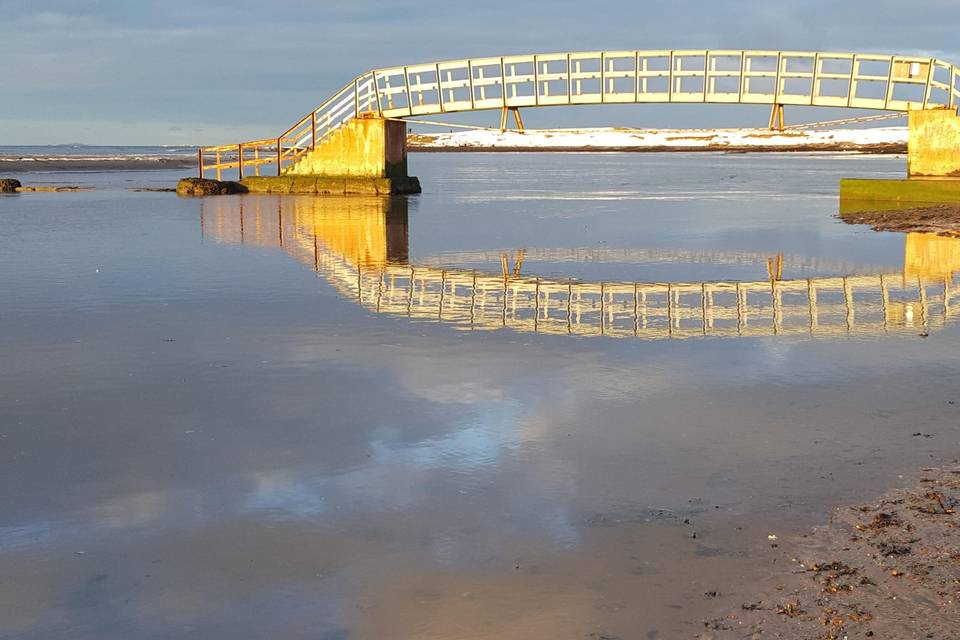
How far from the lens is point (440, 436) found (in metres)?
7.37

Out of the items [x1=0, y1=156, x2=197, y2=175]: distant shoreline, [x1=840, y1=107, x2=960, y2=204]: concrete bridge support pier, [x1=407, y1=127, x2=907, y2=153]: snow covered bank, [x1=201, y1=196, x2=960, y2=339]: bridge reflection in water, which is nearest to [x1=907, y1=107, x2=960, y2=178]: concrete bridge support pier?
[x1=840, y1=107, x2=960, y2=204]: concrete bridge support pier

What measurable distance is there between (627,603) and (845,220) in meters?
24.1

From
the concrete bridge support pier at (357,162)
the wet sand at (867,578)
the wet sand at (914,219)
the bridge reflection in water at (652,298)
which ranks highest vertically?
the concrete bridge support pier at (357,162)

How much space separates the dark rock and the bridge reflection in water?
70.5 ft

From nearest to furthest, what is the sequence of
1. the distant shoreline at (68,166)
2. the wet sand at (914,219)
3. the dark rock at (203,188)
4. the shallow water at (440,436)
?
1. the shallow water at (440,436)
2. the wet sand at (914,219)
3. the dark rock at (203,188)
4. the distant shoreline at (68,166)

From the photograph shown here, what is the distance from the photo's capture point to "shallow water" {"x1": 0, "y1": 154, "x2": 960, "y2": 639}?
4945 millimetres

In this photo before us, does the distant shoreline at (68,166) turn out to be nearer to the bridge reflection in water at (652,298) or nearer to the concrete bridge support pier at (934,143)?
the concrete bridge support pier at (934,143)

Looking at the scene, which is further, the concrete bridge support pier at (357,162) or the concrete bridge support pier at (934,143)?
the concrete bridge support pier at (357,162)

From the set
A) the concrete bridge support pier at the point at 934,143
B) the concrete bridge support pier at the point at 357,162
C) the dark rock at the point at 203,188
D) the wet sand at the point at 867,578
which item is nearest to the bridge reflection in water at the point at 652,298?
the wet sand at the point at 867,578

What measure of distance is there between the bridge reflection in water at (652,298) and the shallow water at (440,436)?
80 mm

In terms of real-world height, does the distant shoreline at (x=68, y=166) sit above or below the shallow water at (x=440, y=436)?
above

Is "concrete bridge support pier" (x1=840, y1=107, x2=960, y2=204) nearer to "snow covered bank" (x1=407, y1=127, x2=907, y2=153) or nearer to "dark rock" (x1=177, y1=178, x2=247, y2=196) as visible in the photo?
"dark rock" (x1=177, y1=178, x2=247, y2=196)

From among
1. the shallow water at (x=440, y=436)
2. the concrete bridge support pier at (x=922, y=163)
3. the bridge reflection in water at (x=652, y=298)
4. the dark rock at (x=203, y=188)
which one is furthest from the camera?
the dark rock at (x=203, y=188)

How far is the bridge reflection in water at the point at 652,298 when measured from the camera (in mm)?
11641
